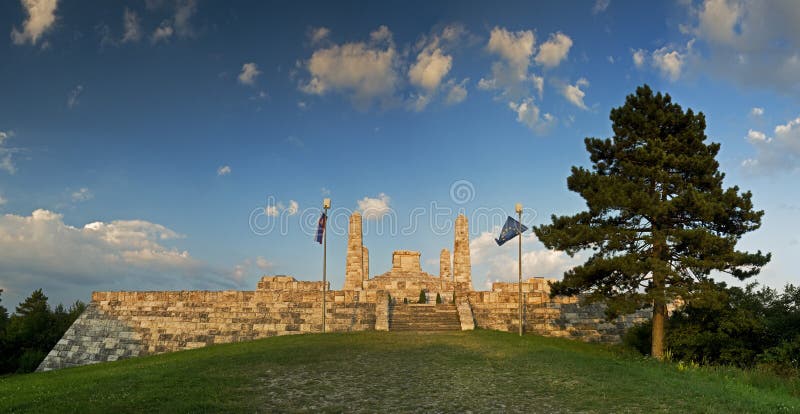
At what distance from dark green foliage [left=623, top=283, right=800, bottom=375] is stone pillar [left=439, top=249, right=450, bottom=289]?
26.2 m

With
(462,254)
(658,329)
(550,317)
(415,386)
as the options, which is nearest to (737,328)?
(658,329)

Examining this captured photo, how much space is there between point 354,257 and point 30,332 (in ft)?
71.9

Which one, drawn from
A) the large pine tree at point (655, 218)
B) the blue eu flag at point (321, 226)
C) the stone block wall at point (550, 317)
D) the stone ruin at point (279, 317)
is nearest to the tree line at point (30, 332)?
the stone ruin at point (279, 317)

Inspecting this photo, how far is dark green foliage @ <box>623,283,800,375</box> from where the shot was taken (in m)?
17.4

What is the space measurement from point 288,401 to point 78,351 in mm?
23857

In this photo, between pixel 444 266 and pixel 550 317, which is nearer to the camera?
pixel 550 317

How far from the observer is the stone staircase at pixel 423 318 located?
2620 centimetres

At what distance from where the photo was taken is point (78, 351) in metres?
29.0

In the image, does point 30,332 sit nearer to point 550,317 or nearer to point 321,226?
point 321,226

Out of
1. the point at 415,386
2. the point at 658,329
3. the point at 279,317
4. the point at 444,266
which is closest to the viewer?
the point at 415,386

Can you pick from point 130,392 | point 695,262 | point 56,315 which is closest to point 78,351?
point 56,315

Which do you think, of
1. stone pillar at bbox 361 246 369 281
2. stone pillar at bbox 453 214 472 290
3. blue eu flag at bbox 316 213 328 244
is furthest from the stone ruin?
stone pillar at bbox 361 246 369 281

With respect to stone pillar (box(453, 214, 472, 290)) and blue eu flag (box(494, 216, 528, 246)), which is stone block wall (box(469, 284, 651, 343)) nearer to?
blue eu flag (box(494, 216, 528, 246))

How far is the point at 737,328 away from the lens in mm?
17938
